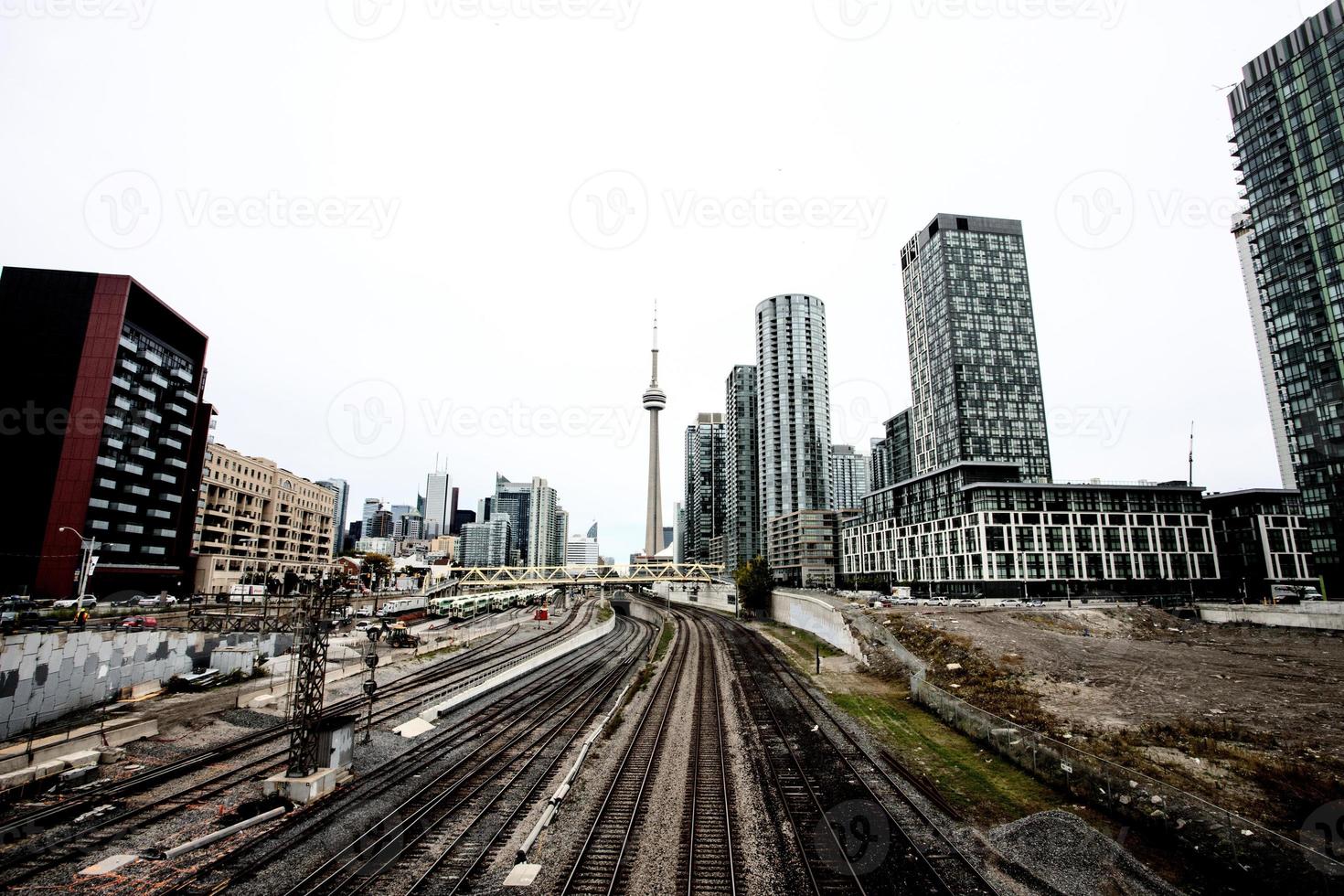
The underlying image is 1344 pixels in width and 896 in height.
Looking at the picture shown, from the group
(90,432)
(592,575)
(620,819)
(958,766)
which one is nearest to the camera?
(620,819)

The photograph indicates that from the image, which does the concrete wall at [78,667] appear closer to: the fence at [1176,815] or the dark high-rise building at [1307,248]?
the fence at [1176,815]

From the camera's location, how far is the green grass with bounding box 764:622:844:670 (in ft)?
178

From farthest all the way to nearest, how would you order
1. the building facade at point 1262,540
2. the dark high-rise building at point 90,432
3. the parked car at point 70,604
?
the building facade at point 1262,540 → the dark high-rise building at point 90,432 → the parked car at point 70,604

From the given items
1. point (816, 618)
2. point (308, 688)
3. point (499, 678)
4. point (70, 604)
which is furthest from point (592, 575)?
point (308, 688)

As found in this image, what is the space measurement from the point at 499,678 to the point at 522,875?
28015mm

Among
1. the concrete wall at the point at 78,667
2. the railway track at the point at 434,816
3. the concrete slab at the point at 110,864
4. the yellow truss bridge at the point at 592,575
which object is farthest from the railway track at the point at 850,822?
the yellow truss bridge at the point at 592,575

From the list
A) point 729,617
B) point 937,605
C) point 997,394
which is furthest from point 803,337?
point 937,605

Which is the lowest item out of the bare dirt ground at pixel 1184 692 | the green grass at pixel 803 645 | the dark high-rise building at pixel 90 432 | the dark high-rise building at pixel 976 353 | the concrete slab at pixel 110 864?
the green grass at pixel 803 645

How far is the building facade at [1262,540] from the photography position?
98.2m

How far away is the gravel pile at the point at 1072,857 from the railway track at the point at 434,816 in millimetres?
14735

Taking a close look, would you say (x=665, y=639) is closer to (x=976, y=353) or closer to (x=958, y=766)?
(x=958, y=766)

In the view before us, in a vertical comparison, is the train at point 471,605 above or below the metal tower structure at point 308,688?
below

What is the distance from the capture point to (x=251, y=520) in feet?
381

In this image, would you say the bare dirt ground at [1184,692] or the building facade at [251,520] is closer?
the bare dirt ground at [1184,692]
